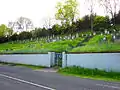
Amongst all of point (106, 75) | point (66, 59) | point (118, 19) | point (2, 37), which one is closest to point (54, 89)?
point (106, 75)

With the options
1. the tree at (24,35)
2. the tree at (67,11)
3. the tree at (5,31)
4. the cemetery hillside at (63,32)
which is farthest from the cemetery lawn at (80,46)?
the tree at (5,31)

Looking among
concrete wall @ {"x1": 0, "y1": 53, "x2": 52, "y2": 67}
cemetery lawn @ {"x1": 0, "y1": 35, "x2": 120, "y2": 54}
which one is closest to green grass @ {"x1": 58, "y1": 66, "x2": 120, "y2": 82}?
cemetery lawn @ {"x1": 0, "y1": 35, "x2": 120, "y2": 54}

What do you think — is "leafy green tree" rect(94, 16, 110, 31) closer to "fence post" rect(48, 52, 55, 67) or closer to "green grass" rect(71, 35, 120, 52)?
"fence post" rect(48, 52, 55, 67)

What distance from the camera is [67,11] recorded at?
76438mm

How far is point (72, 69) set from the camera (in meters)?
26.5

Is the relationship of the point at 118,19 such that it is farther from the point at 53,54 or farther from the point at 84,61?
the point at 84,61

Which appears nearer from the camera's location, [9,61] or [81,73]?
[81,73]

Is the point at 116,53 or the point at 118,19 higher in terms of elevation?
the point at 118,19

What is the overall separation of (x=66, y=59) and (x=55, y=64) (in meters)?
3.14

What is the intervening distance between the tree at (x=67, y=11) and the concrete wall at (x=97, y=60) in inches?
1860

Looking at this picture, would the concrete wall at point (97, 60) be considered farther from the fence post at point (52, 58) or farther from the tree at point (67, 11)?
the tree at point (67, 11)

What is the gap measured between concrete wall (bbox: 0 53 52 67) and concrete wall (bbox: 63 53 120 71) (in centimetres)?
496

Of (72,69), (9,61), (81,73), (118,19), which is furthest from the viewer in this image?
(118,19)

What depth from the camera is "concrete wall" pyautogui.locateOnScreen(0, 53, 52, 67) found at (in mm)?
34594
